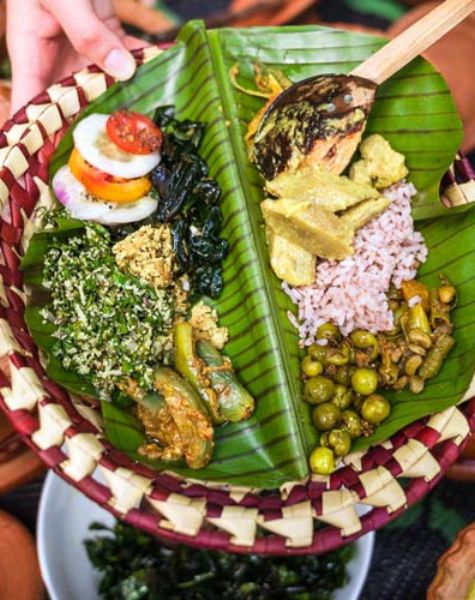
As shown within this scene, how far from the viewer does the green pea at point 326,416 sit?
255cm

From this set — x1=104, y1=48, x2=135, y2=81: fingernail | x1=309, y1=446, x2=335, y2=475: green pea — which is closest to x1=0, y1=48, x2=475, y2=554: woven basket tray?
x1=309, y1=446, x2=335, y2=475: green pea

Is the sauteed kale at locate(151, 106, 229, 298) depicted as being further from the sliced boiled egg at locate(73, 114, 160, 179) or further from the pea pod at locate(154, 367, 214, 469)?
the pea pod at locate(154, 367, 214, 469)

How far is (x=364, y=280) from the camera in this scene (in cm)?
271

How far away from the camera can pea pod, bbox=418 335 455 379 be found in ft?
8.43

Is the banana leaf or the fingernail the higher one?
the fingernail

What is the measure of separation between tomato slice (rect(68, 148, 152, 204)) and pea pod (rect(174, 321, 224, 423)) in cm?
61

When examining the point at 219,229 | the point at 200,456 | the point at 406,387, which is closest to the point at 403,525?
the point at 406,387

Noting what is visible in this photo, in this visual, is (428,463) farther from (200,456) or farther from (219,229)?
(219,229)

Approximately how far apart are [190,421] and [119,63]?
150 cm

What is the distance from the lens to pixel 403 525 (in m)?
3.34

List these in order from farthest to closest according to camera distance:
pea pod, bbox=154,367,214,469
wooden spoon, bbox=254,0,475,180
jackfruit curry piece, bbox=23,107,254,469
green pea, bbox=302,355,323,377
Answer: wooden spoon, bbox=254,0,475,180 < green pea, bbox=302,355,323,377 < jackfruit curry piece, bbox=23,107,254,469 < pea pod, bbox=154,367,214,469

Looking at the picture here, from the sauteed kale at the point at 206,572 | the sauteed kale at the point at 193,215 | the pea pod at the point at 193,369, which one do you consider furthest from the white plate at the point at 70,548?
the sauteed kale at the point at 193,215

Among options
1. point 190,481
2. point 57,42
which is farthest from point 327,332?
point 57,42

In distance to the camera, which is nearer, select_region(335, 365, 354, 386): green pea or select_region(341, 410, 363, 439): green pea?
select_region(341, 410, 363, 439): green pea
